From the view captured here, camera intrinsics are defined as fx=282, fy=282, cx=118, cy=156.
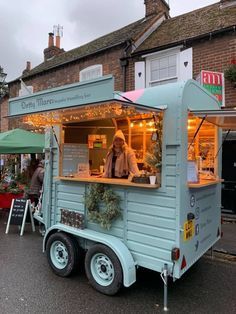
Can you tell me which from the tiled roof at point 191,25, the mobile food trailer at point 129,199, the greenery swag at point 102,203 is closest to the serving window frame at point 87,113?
the mobile food trailer at point 129,199

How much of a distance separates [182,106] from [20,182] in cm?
748

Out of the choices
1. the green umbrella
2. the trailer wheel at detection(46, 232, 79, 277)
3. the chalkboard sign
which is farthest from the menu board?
the green umbrella

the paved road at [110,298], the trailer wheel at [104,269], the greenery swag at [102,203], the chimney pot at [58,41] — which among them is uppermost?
the chimney pot at [58,41]

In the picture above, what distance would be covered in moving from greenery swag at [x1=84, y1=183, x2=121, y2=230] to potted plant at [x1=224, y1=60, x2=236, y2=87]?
5.82m

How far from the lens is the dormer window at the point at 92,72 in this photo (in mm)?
11434

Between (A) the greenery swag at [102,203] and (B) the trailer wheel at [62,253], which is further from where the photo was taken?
(B) the trailer wheel at [62,253]

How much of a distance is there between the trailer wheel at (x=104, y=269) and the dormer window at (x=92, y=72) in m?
8.71

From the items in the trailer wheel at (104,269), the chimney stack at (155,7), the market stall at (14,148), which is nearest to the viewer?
the trailer wheel at (104,269)

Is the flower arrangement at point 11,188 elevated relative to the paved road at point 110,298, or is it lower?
elevated

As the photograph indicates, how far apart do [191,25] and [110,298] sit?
31.3 ft

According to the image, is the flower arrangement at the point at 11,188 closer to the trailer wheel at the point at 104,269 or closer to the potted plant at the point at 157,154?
the trailer wheel at the point at 104,269

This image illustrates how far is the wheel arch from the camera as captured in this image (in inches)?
137

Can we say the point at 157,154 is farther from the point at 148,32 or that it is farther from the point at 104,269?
the point at 148,32

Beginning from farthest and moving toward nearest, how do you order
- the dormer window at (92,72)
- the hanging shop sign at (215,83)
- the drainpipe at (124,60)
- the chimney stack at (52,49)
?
the chimney stack at (52,49) < the dormer window at (92,72) < the drainpipe at (124,60) < the hanging shop sign at (215,83)
